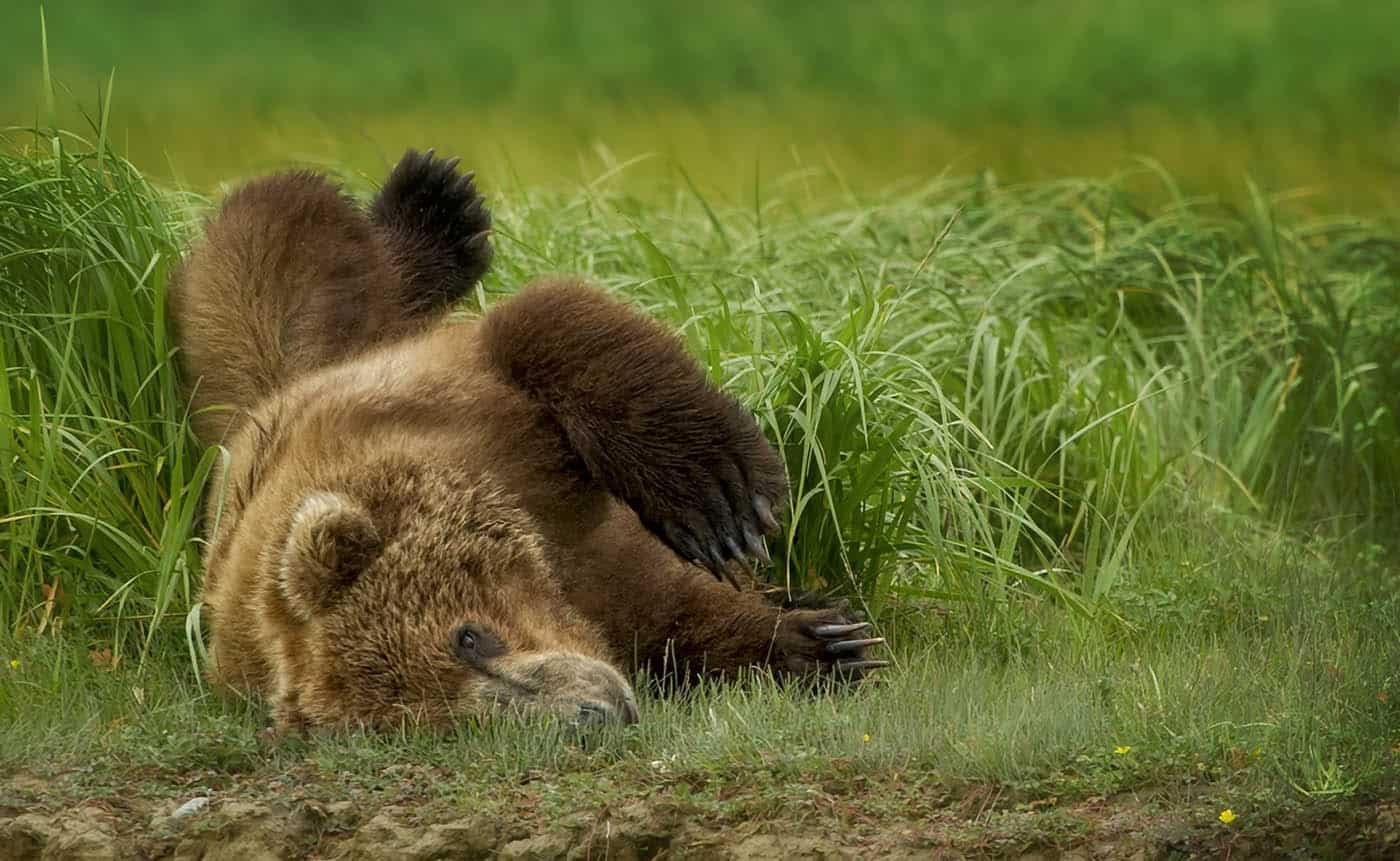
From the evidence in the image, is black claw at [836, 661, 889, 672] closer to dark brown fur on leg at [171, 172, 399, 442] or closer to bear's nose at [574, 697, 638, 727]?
bear's nose at [574, 697, 638, 727]

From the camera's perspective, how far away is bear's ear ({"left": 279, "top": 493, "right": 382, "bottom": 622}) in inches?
154

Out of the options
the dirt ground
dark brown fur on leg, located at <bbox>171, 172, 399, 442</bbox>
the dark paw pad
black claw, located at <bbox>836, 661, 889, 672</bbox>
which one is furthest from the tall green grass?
the dirt ground

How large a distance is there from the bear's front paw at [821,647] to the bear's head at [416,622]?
0.68 meters

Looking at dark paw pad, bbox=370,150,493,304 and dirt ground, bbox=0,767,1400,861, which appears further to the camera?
dark paw pad, bbox=370,150,493,304

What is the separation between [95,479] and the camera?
16.4ft

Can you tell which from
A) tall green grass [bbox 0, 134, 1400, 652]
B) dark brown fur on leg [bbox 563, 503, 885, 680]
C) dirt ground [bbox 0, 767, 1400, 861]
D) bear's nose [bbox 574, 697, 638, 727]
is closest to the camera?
dirt ground [bbox 0, 767, 1400, 861]

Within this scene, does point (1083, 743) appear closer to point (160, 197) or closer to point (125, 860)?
point (125, 860)

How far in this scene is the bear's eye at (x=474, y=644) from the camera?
392cm

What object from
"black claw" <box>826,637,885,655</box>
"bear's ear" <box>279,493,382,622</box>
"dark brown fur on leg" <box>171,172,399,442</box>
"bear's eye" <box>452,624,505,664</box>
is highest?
"dark brown fur on leg" <box>171,172,399,442</box>

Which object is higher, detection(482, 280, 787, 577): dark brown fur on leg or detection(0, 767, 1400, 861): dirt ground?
detection(482, 280, 787, 577): dark brown fur on leg

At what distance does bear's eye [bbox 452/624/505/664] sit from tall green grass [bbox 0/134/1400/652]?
3.58 ft

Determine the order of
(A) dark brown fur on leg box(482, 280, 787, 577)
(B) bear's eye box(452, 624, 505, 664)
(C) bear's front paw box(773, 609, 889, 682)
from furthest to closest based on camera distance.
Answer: (C) bear's front paw box(773, 609, 889, 682), (A) dark brown fur on leg box(482, 280, 787, 577), (B) bear's eye box(452, 624, 505, 664)

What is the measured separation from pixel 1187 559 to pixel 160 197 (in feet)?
11.7

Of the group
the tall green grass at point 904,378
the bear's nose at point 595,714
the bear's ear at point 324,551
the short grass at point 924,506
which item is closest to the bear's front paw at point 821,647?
the short grass at point 924,506
